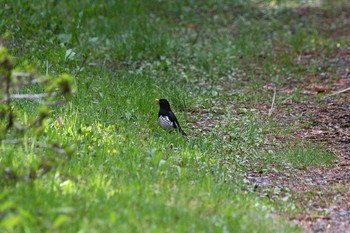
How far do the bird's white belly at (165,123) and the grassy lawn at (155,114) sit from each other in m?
0.17

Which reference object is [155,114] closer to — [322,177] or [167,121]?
[167,121]

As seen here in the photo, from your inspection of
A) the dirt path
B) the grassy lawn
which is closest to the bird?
the grassy lawn

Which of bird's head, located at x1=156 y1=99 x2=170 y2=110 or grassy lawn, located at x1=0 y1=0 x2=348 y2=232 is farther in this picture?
bird's head, located at x1=156 y1=99 x2=170 y2=110

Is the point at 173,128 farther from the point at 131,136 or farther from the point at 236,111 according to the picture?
the point at 236,111

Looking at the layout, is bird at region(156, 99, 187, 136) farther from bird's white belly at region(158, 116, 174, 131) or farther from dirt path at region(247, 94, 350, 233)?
dirt path at region(247, 94, 350, 233)

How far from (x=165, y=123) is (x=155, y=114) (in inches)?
24.7

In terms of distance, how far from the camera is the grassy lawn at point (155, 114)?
5.27m

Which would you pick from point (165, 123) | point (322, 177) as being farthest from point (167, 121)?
point (322, 177)

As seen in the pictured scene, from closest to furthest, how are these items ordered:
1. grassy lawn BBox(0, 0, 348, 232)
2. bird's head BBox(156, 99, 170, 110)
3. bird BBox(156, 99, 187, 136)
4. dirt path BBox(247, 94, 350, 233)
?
grassy lawn BBox(0, 0, 348, 232) < dirt path BBox(247, 94, 350, 233) < bird BBox(156, 99, 187, 136) < bird's head BBox(156, 99, 170, 110)

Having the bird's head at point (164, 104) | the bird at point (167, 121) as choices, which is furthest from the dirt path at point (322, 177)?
the bird's head at point (164, 104)

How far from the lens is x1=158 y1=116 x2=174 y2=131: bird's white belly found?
27.0 feet

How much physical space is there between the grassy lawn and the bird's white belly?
0.57 feet

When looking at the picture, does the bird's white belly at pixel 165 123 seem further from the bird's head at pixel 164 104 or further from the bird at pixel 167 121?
the bird's head at pixel 164 104

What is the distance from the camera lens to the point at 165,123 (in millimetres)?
8258
